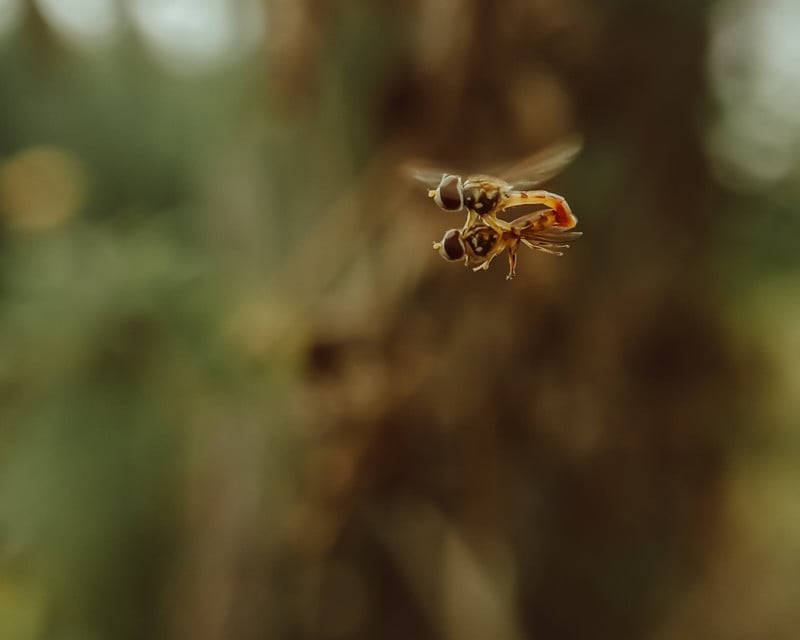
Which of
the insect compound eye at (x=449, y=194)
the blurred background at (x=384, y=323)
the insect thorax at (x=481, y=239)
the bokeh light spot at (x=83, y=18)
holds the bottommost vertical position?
the blurred background at (x=384, y=323)

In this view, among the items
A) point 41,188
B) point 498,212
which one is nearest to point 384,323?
point 41,188

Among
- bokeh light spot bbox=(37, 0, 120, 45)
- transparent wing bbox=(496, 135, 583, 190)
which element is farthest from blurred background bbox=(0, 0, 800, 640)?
transparent wing bbox=(496, 135, 583, 190)

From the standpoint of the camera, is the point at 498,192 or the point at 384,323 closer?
the point at 498,192

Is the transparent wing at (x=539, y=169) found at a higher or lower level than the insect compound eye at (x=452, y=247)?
higher

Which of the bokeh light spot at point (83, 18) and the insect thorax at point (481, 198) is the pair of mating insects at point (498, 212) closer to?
the insect thorax at point (481, 198)

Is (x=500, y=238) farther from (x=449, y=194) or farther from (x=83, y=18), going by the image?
(x=83, y=18)

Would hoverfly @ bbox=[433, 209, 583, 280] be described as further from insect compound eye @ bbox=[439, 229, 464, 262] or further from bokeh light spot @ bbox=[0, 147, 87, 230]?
bokeh light spot @ bbox=[0, 147, 87, 230]

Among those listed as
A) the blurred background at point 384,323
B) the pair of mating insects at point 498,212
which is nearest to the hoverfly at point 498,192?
Result: the pair of mating insects at point 498,212

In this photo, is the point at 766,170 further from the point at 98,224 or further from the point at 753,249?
Answer: the point at 98,224

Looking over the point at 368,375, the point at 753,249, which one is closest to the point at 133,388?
the point at 368,375
